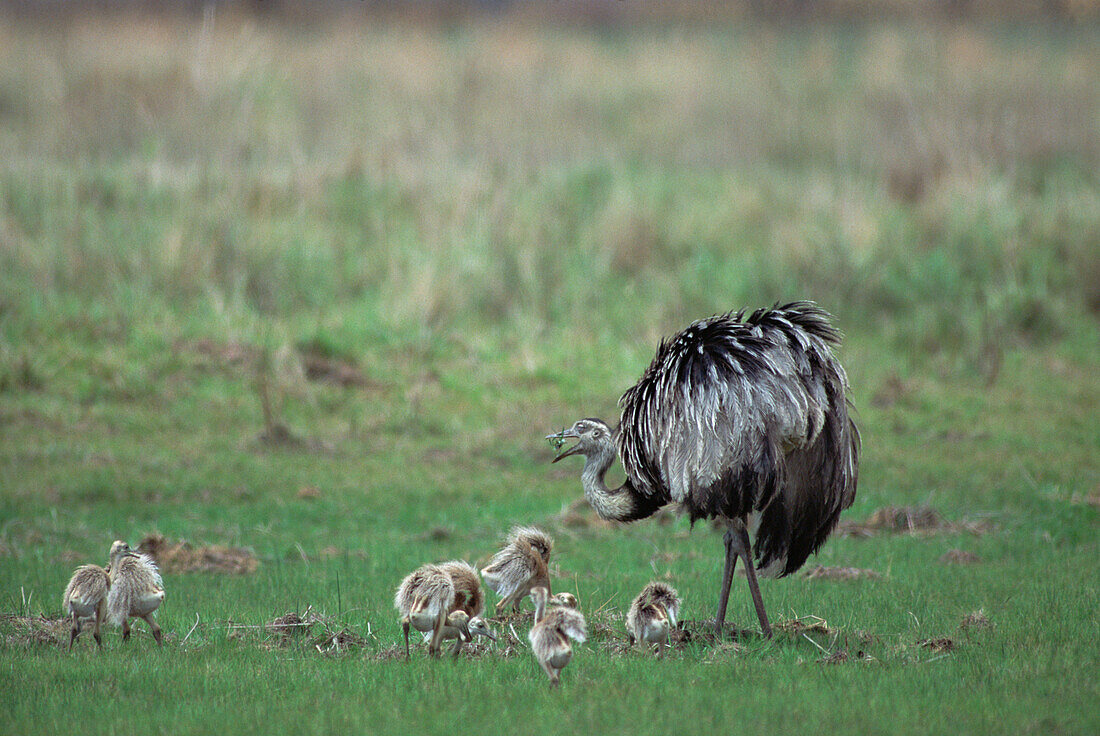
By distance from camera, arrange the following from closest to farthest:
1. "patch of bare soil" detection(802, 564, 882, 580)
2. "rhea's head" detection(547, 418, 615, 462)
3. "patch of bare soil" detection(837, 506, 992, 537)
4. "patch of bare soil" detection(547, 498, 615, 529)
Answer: "rhea's head" detection(547, 418, 615, 462) < "patch of bare soil" detection(802, 564, 882, 580) < "patch of bare soil" detection(837, 506, 992, 537) < "patch of bare soil" detection(547, 498, 615, 529)

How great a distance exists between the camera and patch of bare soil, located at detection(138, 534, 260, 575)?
11.0 meters

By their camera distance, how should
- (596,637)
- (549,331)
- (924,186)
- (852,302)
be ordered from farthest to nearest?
(924,186) → (852,302) → (549,331) → (596,637)

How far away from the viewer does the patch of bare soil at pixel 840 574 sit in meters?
10.4

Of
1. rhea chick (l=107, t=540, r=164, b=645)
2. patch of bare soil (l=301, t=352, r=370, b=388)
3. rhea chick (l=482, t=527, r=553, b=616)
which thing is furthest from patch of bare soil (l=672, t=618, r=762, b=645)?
patch of bare soil (l=301, t=352, r=370, b=388)

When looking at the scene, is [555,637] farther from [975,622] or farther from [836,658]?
[975,622]

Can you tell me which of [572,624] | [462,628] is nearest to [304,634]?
[462,628]

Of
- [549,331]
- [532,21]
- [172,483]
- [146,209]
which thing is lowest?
[172,483]

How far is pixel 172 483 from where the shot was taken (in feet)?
46.2

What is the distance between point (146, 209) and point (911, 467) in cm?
1375

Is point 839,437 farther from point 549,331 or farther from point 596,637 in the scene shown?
point 549,331

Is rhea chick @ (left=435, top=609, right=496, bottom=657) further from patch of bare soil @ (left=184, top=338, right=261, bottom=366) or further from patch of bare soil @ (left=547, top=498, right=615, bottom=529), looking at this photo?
patch of bare soil @ (left=184, top=338, right=261, bottom=366)

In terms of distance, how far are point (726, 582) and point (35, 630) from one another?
15.0ft

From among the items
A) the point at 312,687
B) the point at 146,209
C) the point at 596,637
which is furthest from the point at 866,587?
the point at 146,209

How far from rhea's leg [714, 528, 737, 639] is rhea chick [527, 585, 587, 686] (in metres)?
1.39
